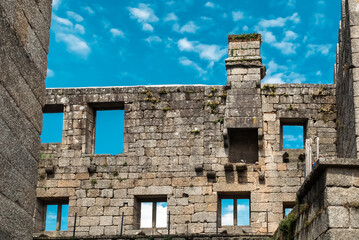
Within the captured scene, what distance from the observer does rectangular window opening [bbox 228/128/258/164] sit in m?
16.3

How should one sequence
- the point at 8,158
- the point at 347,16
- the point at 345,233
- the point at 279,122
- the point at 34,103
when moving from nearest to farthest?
1. the point at 8,158
2. the point at 34,103
3. the point at 345,233
4. the point at 347,16
5. the point at 279,122

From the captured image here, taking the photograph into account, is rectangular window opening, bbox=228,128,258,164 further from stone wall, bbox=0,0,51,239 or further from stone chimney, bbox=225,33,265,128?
stone wall, bbox=0,0,51,239

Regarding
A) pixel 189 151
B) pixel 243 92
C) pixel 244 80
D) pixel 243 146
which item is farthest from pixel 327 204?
pixel 244 80

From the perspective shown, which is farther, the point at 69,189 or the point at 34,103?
the point at 69,189

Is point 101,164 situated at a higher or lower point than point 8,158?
higher

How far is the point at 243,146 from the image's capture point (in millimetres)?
16453

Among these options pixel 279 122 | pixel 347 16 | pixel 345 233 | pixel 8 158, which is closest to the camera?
pixel 8 158

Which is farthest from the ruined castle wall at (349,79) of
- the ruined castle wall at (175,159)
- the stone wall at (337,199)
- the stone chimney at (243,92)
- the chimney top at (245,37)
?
the stone wall at (337,199)

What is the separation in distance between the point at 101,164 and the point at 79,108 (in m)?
1.61

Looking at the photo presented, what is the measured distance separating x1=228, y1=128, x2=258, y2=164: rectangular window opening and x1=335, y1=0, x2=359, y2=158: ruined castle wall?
2.35 m

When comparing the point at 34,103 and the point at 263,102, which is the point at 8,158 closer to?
the point at 34,103

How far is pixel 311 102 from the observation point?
16.4m

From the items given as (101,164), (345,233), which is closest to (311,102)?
(101,164)

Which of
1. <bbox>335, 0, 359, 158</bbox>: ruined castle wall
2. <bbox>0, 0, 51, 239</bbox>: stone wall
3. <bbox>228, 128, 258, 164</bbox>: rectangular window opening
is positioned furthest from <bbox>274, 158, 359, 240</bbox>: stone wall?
<bbox>228, 128, 258, 164</bbox>: rectangular window opening
